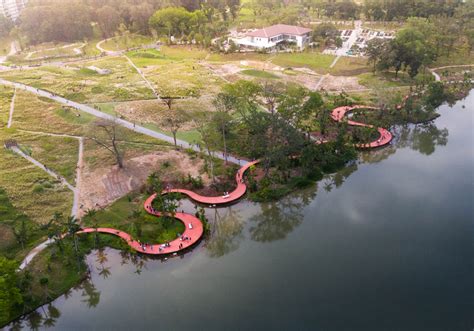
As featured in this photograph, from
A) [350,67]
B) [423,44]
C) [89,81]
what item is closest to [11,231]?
[89,81]

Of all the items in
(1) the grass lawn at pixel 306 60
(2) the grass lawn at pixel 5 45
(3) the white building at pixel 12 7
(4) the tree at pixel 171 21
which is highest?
(3) the white building at pixel 12 7

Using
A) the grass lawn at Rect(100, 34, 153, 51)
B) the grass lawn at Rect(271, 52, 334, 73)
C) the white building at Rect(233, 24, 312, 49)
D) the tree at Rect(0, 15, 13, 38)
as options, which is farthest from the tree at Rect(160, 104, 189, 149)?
the tree at Rect(0, 15, 13, 38)

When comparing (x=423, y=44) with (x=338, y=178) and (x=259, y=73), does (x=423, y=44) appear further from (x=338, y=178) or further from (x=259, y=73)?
A: (x=338, y=178)

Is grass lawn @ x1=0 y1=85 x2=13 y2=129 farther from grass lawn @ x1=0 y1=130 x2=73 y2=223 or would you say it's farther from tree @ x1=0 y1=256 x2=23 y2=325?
tree @ x1=0 y1=256 x2=23 y2=325

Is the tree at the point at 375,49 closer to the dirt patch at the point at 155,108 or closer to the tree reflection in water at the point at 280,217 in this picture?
the dirt patch at the point at 155,108

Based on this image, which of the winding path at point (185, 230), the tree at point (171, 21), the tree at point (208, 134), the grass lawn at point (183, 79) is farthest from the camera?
the tree at point (171, 21)

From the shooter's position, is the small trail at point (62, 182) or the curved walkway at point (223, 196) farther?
the curved walkway at point (223, 196)

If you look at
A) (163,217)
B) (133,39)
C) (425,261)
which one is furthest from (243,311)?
(133,39)

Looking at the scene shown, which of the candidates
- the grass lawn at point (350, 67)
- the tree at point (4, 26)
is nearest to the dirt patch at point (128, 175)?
the grass lawn at point (350, 67)
